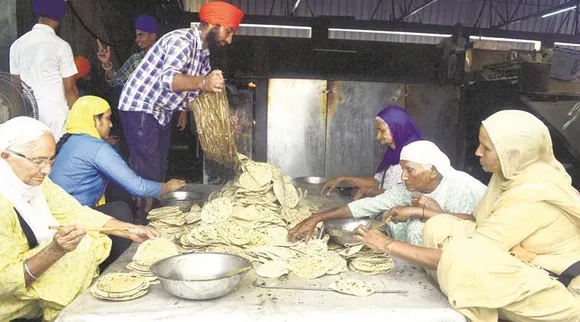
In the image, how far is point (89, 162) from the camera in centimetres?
315

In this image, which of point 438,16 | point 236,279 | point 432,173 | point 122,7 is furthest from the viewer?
point 438,16

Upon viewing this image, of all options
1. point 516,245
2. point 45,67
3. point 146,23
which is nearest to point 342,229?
point 516,245

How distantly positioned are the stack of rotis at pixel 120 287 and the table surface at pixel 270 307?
24 mm

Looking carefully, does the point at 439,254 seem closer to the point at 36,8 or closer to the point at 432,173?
the point at 432,173

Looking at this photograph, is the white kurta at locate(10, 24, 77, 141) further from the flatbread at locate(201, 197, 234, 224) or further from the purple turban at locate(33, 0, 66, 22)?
the flatbread at locate(201, 197, 234, 224)

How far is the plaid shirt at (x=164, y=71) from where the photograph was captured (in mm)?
3676

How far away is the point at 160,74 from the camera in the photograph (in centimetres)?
376

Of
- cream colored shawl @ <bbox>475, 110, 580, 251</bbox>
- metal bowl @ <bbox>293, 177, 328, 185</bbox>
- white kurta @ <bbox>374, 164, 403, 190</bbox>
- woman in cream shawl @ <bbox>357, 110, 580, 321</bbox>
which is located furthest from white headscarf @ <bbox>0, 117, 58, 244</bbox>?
metal bowl @ <bbox>293, 177, 328, 185</bbox>

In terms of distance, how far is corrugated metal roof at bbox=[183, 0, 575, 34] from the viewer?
13117 mm

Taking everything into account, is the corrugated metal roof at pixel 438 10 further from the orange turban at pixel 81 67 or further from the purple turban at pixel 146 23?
the orange turban at pixel 81 67

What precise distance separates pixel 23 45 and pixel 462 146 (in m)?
5.92

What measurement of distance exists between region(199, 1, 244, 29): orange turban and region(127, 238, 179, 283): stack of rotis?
1.80 metres

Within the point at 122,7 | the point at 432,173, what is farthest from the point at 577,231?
the point at 122,7

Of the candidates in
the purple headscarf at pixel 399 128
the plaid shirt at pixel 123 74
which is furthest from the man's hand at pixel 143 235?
the plaid shirt at pixel 123 74
